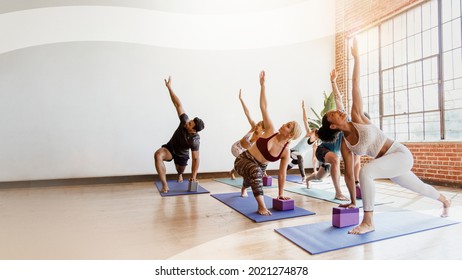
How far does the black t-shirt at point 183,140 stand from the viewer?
380cm

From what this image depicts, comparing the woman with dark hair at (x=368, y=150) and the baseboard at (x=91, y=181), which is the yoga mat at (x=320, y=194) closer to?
the woman with dark hair at (x=368, y=150)

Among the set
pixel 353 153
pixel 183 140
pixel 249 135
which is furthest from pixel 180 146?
pixel 353 153

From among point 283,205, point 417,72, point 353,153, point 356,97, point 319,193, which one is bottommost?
point 319,193

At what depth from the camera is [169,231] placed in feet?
6.78

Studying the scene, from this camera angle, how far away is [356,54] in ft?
6.63

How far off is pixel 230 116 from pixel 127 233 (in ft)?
12.0

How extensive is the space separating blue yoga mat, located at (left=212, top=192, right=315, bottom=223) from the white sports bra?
0.77m

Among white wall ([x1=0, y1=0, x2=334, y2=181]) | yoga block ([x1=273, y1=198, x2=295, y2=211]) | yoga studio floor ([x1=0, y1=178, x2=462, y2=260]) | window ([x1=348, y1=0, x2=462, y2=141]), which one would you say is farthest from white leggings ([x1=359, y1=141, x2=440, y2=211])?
white wall ([x1=0, y1=0, x2=334, y2=181])

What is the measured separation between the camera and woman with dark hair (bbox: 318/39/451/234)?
1972 millimetres

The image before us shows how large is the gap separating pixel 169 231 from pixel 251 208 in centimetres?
92

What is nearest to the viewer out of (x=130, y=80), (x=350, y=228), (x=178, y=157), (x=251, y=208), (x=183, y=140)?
(x=350, y=228)

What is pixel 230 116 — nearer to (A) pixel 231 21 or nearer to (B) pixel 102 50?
(A) pixel 231 21

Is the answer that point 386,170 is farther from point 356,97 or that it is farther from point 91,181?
point 91,181

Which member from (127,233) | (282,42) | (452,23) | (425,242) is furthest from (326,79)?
(127,233)
